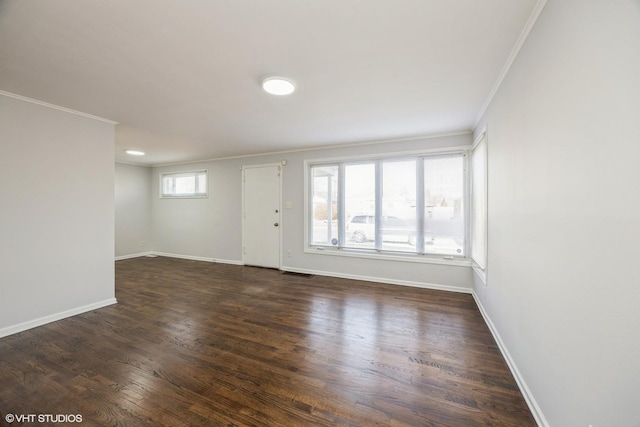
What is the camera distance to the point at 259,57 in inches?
73.4

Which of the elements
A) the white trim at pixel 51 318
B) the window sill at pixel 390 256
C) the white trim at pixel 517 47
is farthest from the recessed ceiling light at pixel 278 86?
the white trim at pixel 51 318

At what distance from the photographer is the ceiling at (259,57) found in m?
1.43

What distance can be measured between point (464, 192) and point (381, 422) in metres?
3.33

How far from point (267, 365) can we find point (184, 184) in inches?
225

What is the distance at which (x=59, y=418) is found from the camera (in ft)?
4.83

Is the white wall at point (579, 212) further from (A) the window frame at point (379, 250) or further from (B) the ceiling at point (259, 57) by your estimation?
(A) the window frame at point (379, 250)

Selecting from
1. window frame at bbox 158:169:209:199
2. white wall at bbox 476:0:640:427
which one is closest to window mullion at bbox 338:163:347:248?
white wall at bbox 476:0:640:427

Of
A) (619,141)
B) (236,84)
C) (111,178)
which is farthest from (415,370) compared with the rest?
(111,178)

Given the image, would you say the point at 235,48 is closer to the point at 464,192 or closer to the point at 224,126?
Answer: the point at 224,126

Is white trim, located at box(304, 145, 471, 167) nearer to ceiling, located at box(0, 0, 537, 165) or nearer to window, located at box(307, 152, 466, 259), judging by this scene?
window, located at box(307, 152, 466, 259)

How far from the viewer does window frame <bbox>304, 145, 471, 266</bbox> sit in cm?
365

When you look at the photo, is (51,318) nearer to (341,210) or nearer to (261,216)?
(261,216)

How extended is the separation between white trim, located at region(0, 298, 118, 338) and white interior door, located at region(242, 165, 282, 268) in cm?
253

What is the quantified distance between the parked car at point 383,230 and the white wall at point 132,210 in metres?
5.83
